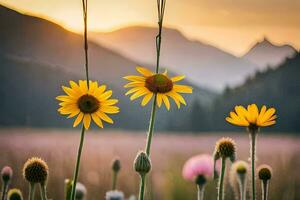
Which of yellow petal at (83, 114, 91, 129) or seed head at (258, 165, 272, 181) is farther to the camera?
seed head at (258, 165, 272, 181)

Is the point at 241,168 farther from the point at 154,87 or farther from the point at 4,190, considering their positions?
the point at 4,190

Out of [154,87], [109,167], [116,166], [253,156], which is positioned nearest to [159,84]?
[154,87]

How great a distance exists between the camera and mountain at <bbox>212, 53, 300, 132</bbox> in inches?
396

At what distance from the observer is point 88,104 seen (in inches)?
70.9

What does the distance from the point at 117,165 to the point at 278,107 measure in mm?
8079

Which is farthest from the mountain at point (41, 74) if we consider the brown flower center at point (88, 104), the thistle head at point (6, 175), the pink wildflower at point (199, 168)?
the brown flower center at point (88, 104)

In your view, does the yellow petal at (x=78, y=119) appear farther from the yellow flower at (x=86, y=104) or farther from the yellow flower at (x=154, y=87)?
the yellow flower at (x=154, y=87)

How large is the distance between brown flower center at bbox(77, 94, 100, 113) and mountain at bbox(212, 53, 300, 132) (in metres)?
7.76

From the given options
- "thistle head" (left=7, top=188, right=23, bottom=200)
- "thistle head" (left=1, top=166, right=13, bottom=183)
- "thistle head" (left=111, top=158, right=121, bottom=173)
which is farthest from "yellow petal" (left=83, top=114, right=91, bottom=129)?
"thistle head" (left=111, top=158, right=121, bottom=173)

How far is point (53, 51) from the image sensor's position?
37.7 feet

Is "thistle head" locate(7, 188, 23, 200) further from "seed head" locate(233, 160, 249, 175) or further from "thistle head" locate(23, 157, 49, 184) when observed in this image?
"seed head" locate(233, 160, 249, 175)

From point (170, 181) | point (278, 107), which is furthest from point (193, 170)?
point (278, 107)

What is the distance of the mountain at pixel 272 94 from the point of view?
10.0 metres

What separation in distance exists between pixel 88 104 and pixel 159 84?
194mm
